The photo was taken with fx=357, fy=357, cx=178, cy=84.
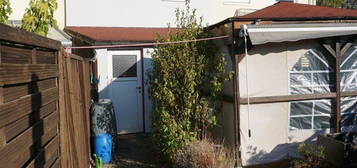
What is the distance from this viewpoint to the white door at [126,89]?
10.8 metres

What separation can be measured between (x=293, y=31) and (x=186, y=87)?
2.20 meters

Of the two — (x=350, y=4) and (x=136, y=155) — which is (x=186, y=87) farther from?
(x=350, y=4)

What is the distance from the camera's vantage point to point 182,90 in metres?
6.93

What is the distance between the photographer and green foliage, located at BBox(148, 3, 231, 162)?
6.77 m

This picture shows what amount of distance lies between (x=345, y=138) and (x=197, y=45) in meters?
3.22

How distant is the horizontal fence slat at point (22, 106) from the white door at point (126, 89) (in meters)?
7.37

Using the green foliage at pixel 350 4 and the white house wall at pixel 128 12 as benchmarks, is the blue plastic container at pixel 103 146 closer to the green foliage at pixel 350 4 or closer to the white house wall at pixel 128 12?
the white house wall at pixel 128 12

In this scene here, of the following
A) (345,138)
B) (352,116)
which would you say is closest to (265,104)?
(345,138)

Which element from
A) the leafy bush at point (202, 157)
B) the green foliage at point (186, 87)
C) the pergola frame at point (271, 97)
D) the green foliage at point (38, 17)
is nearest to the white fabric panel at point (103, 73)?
the green foliage at point (186, 87)

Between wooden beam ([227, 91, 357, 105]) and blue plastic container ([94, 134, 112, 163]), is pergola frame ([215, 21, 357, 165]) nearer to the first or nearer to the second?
wooden beam ([227, 91, 357, 105])

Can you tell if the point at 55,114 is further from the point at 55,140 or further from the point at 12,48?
the point at 12,48

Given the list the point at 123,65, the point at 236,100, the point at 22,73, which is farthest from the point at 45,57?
the point at 123,65

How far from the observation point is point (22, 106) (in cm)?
239

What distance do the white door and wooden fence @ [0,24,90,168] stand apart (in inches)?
→ 245
